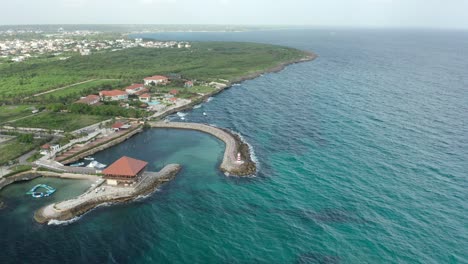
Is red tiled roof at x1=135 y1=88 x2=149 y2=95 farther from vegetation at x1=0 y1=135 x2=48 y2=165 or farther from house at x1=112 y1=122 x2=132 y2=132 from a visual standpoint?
vegetation at x1=0 y1=135 x2=48 y2=165

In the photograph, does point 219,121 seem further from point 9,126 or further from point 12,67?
point 12,67

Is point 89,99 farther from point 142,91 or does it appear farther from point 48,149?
point 48,149

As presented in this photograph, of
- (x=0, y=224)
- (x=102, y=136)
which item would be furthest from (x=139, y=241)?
(x=102, y=136)

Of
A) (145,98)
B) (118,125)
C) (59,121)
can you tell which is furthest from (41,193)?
(145,98)

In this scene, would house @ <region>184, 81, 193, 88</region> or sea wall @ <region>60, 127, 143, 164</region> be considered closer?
sea wall @ <region>60, 127, 143, 164</region>

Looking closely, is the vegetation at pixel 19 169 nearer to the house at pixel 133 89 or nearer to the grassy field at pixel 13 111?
the grassy field at pixel 13 111

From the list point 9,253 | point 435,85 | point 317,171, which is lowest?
point 9,253

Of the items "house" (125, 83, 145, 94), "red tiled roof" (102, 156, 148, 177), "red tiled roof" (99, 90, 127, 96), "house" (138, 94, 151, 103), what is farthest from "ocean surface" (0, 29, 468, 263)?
"house" (125, 83, 145, 94)
